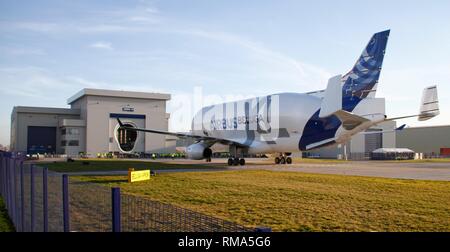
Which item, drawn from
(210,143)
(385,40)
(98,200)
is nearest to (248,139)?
(210,143)

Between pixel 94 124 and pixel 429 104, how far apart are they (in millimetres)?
72584

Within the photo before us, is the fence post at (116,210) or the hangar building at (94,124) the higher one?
the hangar building at (94,124)

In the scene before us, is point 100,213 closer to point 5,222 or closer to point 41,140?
point 5,222

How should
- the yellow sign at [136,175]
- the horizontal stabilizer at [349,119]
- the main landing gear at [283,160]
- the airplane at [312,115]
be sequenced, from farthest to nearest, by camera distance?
the main landing gear at [283,160] < the airplane at [312,115] < the horizontal stabilizer at [349,119] < the yellow sign at [136,175]

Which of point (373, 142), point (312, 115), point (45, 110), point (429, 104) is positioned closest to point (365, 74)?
point (429, 104)

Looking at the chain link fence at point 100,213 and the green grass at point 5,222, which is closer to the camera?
the chain link fence at point 100,213

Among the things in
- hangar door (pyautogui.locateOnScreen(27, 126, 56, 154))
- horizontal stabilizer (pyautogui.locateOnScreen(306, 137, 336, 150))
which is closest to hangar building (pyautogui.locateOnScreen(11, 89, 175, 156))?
hangar door (pyautogui.locateOnScreen(27, 126, 56, 154))

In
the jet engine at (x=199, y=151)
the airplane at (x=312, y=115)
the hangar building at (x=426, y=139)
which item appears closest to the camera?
the airplane at (x=312, y=115)

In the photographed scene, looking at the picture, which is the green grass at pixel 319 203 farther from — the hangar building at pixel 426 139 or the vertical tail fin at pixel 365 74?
the hangar building at pixel 426 139

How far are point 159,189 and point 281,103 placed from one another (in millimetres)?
16804

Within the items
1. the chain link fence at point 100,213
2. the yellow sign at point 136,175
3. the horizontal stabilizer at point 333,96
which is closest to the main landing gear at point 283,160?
the horizontal stabilizer at point 333,96

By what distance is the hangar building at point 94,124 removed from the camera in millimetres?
87688

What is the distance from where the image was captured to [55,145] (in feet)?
320
